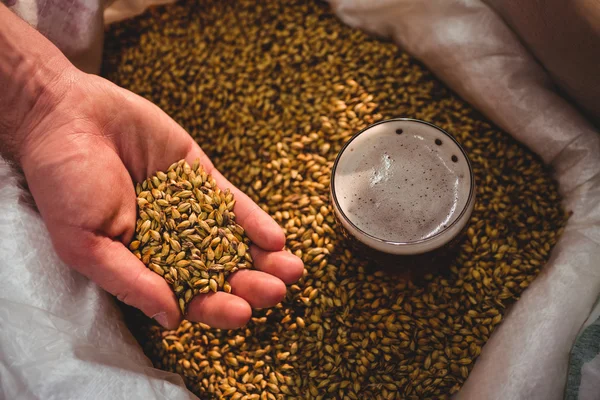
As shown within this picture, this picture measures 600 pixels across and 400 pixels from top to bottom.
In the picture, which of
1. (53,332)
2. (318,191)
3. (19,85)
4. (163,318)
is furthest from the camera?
(318,191)

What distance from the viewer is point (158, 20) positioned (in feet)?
8.82

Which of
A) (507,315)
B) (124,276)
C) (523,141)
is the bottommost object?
(507,315)

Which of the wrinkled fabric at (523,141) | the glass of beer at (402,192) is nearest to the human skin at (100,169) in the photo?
the glass of beer at (402,192)

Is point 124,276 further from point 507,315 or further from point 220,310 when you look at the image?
point 507,315

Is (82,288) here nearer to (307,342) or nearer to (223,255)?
(223,255)

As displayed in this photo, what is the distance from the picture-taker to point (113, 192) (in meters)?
1.81

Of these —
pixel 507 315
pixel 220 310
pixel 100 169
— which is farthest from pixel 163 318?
pixel 507 315

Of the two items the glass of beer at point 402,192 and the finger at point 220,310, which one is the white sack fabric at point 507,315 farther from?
the glass of beer at point 402,192

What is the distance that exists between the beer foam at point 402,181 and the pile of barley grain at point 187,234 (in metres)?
0.41

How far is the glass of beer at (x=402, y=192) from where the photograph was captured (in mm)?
1837

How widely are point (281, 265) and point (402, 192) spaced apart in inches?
19.5

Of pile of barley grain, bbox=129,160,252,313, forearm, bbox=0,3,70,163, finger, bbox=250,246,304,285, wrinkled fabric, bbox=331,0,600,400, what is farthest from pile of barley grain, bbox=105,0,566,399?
forearm, bbox=0,3,70,163

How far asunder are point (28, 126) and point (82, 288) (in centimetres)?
61

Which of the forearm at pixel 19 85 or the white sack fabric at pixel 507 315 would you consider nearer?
the white sack fabric at pixel 507 315
